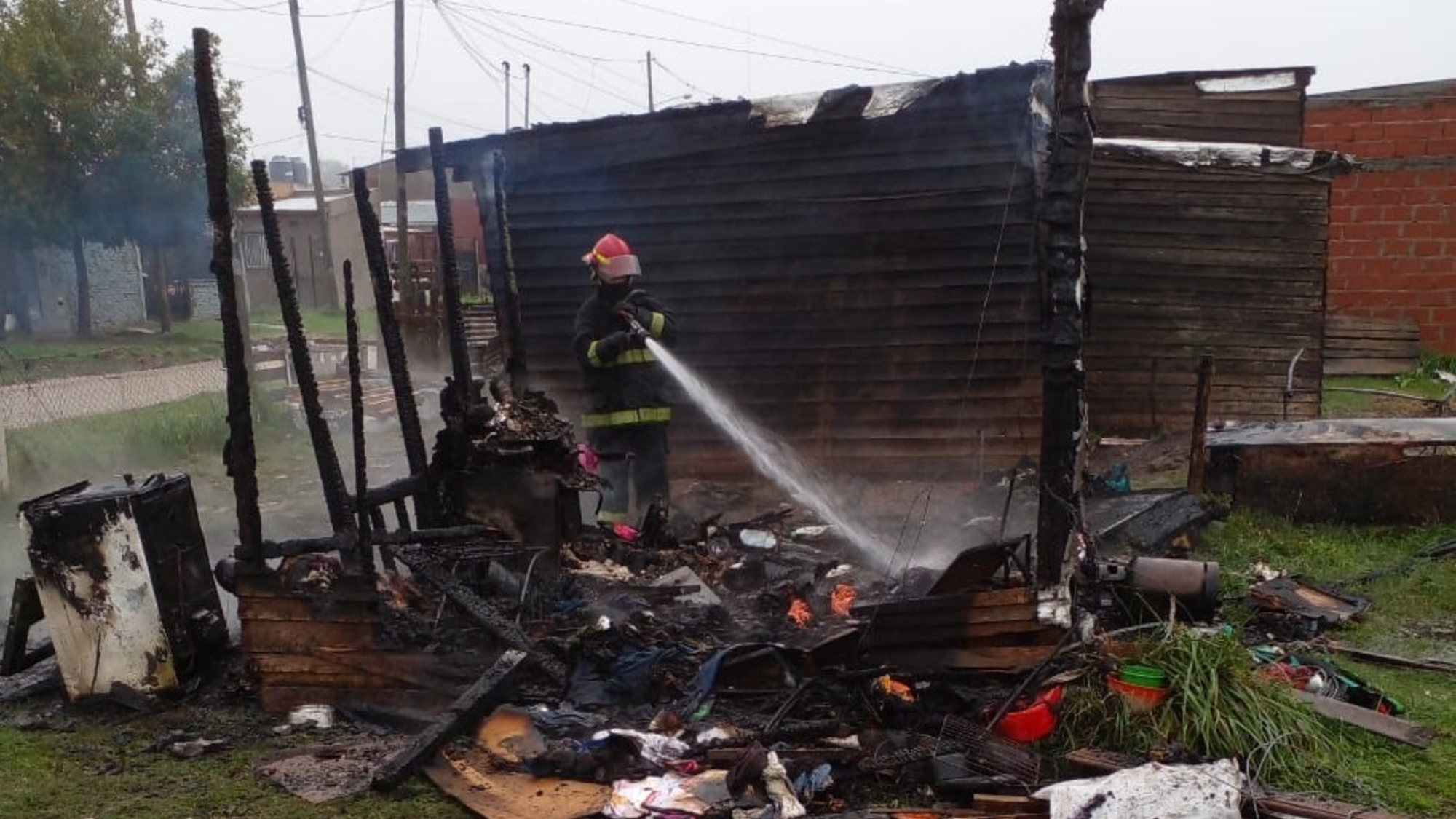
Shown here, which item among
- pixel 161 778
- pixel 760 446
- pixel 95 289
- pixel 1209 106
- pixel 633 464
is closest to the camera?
pixel 161 778

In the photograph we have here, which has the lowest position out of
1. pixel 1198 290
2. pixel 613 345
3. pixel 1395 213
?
pixel 613 345

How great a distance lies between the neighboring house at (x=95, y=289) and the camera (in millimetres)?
28641

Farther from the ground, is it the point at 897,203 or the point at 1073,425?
the point at 897,203

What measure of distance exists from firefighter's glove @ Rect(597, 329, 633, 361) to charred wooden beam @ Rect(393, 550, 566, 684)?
2532 mm

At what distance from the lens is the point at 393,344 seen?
20.8ft

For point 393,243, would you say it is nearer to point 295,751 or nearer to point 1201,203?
point 1201,203

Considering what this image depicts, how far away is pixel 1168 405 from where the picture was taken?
11.6 m

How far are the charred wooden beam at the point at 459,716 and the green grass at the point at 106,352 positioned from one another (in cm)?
1625

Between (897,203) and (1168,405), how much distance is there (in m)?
4.09

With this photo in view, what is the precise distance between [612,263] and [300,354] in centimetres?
309

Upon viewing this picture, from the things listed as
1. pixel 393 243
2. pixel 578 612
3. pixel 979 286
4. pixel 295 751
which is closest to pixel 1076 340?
pixel 578 612

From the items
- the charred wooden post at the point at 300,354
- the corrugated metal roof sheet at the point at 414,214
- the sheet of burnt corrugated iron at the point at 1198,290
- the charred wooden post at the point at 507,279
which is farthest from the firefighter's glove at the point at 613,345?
the corrugated metal roof sheet at the point at 414,214

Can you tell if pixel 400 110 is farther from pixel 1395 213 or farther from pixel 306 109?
pixel 1395 213

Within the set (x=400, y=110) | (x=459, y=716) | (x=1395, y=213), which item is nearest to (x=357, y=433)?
(x=459, y=716)
